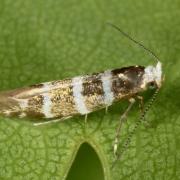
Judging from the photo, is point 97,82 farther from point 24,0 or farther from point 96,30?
point 24,0

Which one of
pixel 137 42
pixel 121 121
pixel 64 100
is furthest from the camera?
pixel 137 42

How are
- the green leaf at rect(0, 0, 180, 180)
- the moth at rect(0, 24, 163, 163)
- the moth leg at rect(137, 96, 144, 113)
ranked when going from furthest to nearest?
the moth leg at rect(137, 96, 144, 113)
the moth at rect(0, 24, 163, 163)
the green leaf at rect(0, 0, 180, 180)

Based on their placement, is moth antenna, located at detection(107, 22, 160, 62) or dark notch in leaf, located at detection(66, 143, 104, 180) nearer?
dark notch in leaf, located at detection(66, 143, 104, 180)

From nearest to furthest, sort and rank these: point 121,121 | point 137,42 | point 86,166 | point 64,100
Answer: point 86,166
point 121,121
point 64,100
point 137,42

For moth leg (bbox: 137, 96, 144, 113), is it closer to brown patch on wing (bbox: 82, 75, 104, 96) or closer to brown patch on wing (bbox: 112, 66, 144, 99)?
brown patch on wing (bbox: 112, 66, 144, 99)

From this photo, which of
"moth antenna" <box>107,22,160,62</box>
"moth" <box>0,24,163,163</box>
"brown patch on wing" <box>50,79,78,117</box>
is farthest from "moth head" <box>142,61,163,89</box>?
"brown patch on wing" <box>50,79,78,117</box>

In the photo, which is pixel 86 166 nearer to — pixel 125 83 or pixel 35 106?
pixel 35 106

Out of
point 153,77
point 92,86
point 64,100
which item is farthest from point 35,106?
point 153,77

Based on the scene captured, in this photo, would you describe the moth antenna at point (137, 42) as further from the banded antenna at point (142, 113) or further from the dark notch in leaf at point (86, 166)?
the dark notch in leaf at point (86, 166)

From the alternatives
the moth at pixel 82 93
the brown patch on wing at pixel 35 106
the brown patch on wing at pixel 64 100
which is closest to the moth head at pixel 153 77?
the moth at pixel 82 93
